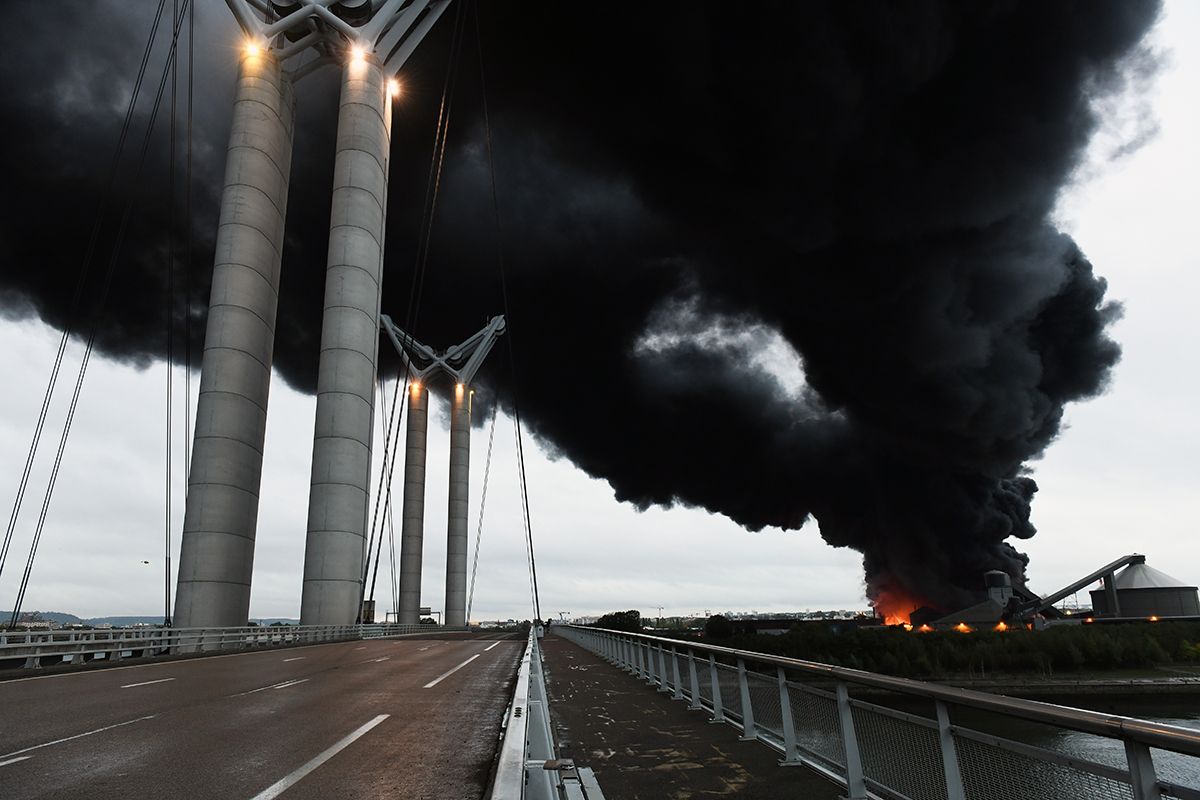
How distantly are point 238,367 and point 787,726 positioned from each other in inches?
1476

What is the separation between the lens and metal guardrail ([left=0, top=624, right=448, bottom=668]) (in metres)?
17.8

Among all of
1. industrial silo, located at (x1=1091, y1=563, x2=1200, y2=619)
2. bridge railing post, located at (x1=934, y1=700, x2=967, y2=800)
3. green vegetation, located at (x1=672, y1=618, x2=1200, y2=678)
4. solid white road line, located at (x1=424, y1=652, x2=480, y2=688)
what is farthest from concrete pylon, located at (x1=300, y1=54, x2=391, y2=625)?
industrial silo, located at (x1=1091, y1=563, x2=1200, y2=619)

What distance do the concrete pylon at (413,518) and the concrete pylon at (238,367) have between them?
165 feet

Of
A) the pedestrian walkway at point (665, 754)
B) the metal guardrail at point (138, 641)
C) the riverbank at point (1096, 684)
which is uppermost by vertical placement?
the metal guardrail at point (138, 641)

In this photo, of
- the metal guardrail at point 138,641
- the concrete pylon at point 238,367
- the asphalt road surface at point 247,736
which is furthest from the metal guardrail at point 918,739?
Result: the concrete pylon at point 238,367

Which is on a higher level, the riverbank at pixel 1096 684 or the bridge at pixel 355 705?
the bridge at pixel 355 705

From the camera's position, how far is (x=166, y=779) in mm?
6098

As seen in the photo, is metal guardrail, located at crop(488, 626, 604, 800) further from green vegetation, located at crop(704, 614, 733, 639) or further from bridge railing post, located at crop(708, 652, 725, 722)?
green vegetation, located at crop(704, 614, 733, 639)

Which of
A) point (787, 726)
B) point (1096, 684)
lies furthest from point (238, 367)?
point (1096, 684)

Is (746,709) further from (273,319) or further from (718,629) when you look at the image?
(718,629)

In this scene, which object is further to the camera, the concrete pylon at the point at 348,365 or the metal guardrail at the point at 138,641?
the concrete pylon at the point at 348,365

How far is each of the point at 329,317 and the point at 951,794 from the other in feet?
136

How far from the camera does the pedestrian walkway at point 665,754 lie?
6160 millimetres

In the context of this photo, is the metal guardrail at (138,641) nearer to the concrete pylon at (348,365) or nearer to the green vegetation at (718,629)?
the concrete pylon at (348,365)
